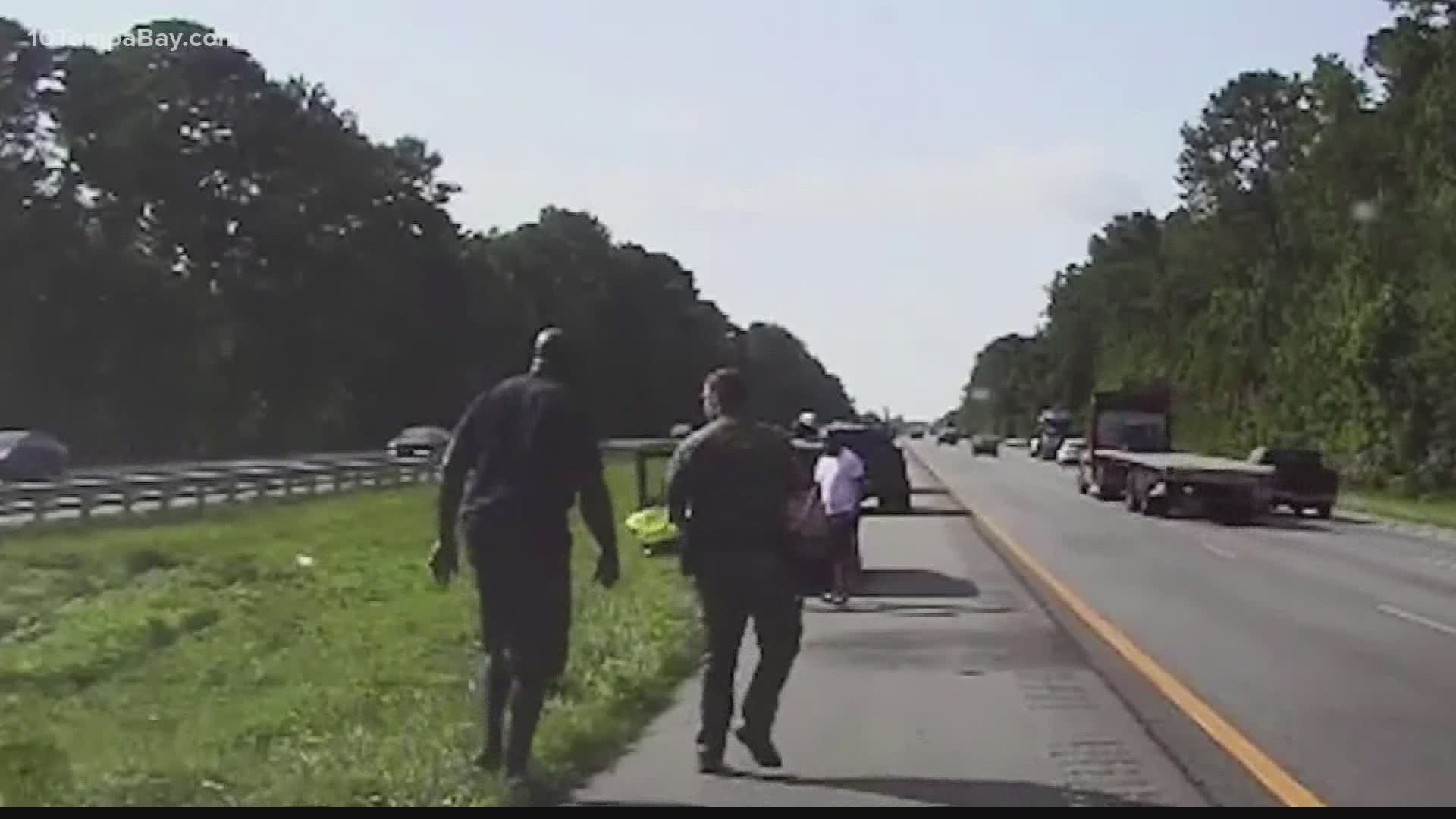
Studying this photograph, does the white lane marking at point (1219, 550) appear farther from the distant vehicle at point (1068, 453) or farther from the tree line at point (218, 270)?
the distant vehicle at point (1068, 453)

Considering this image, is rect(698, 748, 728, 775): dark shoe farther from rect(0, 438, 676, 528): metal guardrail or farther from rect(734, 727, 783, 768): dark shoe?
rect(0, 438, 676, 528): metal guardrail

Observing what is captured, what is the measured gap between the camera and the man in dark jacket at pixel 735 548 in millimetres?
12516

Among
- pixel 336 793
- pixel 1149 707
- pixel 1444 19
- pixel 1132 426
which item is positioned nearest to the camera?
pixel 336 793

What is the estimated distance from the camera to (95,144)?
86000mm

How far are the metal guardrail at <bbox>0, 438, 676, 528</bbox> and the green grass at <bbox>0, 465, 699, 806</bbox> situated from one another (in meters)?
1.78

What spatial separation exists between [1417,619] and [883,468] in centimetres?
2615

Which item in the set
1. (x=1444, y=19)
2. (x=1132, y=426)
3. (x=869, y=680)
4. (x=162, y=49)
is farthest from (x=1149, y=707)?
(x=162, y=49)

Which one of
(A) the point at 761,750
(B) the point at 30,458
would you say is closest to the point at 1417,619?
(A) the point at 761,750

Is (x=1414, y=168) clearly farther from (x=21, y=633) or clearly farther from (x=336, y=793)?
(x=336, y=793)

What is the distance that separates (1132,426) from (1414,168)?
68.9 feet

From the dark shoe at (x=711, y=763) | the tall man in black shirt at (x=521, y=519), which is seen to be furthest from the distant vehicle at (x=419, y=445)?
the tall man in black shirt at (x=521, y=519)

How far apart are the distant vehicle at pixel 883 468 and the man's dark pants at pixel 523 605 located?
1429 inches

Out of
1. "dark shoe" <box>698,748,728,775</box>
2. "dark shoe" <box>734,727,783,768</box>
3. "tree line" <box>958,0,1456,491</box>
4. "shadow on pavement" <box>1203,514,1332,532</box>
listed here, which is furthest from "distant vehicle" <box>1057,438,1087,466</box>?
"dark shoe" <box>698,748,728,775</box>

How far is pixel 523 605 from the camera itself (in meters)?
11.5
